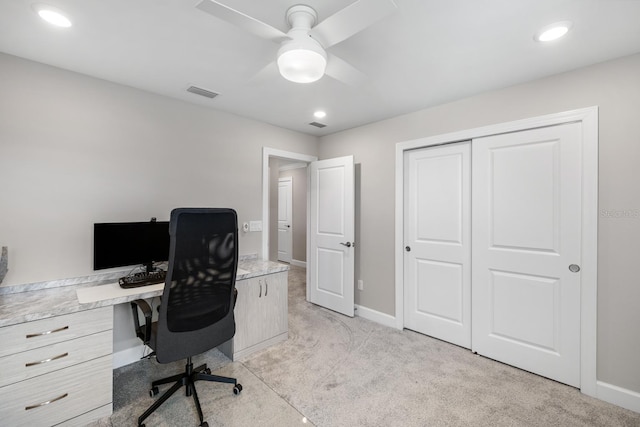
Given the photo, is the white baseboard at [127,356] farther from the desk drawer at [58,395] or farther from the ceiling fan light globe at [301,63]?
the ceiling fan light globe at [301,63]

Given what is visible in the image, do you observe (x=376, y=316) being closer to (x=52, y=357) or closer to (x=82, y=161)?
(x=52, y=357)

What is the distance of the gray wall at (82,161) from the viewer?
2.02 m

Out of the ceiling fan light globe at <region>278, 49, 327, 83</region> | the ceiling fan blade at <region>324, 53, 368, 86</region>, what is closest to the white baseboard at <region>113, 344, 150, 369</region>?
the ceiling fan light globe at <region>278, 49, 327, 83</region>

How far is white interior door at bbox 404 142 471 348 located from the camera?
2.79 metres

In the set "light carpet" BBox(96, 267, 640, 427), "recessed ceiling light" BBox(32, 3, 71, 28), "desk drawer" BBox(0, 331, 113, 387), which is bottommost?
"light carpet" BBox(96, 267, 640, 427)

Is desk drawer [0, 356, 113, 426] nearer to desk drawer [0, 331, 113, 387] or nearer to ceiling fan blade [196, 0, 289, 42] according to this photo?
desk drawer [0, 331, 113, 387]

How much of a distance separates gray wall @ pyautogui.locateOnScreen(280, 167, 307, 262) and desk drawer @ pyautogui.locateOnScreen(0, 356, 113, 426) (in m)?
4.73

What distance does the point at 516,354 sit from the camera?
2441 millimetres

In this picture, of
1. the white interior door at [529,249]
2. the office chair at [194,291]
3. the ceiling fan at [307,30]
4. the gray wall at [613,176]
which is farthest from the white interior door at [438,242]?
the office chair at [194,291]

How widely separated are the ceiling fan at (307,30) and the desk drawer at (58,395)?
216 centimetres

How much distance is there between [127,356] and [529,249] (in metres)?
3.60

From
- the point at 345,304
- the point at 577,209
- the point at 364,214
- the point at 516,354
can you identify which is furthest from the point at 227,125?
the point at 516,354

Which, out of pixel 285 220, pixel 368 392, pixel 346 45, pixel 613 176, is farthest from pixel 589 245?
pixel 285 220

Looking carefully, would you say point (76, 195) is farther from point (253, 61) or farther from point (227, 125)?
point (253, 61)
